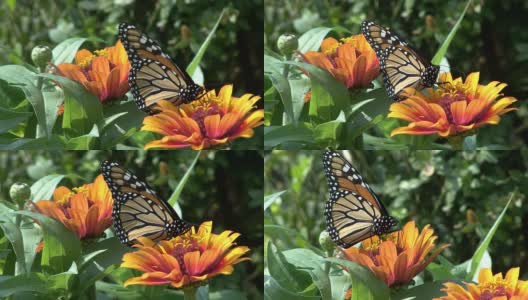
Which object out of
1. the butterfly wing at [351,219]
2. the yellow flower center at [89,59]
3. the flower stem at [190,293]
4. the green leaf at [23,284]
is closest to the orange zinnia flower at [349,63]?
the butterfly wing at [351,219]

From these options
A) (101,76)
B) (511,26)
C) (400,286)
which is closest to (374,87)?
(400,286)

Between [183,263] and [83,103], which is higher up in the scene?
[83,103]

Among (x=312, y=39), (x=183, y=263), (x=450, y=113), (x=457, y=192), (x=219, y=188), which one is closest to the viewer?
(x=183, y=263)

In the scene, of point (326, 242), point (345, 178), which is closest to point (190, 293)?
point (326, 242)

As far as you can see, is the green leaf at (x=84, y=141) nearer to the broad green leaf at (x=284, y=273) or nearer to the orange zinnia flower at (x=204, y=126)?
the orange zinnia flower at (x=204, y=126)

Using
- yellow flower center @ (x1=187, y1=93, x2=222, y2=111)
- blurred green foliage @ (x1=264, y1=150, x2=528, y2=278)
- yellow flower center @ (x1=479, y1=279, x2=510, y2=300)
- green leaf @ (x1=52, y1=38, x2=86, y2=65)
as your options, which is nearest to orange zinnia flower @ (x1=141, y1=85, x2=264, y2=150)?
yellow flower center @ (x1=187, y1=93, x2=222, y2=111)

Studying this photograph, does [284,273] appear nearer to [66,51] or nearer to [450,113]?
[450,113]

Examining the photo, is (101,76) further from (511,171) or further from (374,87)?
(511,171)
